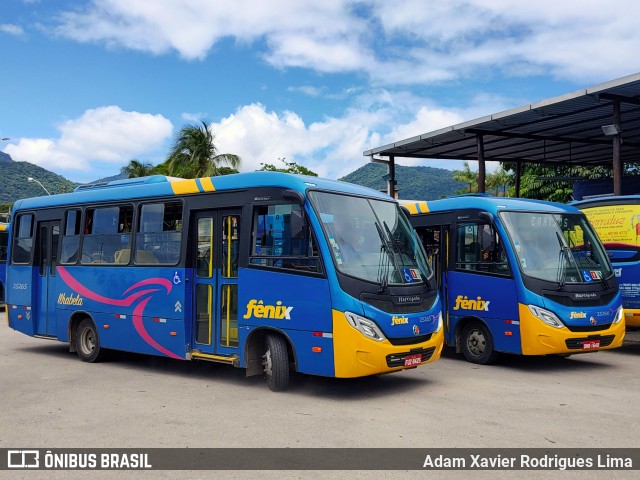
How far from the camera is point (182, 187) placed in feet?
34.2

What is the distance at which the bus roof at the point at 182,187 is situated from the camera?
909 centimetres

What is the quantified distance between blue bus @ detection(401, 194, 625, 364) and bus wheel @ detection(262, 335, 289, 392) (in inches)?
149

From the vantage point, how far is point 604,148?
1044 inches

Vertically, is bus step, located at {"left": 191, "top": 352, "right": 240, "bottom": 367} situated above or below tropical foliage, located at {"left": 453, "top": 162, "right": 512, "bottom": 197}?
below

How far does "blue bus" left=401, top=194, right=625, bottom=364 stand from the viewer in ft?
34.3

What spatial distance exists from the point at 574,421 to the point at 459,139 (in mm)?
16563

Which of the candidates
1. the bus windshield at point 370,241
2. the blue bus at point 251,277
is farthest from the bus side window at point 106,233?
the bus windshield at point 370,241

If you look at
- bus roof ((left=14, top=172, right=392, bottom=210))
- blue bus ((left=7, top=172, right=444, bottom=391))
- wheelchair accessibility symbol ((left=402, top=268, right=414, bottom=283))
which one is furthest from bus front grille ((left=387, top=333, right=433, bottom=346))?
bus roof ((left=14, top=172, right=392, bottom=210))

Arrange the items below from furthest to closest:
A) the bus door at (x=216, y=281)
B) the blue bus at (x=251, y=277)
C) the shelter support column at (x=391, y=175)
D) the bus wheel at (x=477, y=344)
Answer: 1. the shelter support column at (x=391, y=175)
2. the bus wheel at (x=477, y=344)
3. the bus door at (x=216, y=281)
4. the blue bus at (x=251, y=277)

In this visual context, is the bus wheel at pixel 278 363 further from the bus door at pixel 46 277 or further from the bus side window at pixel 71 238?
the bus door at pixel 46 277

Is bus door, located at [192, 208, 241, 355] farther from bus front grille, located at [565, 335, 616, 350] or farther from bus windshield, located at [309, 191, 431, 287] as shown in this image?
bus front grille, located at [565, 335, 616, 350]

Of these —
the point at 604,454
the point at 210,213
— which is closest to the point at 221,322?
the point at 210,213

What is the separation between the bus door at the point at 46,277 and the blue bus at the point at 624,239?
32.9 ft

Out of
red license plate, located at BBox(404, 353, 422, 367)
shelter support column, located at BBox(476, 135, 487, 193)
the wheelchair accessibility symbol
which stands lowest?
red license plate, located at BBox(404, 353, 422, 367)
